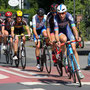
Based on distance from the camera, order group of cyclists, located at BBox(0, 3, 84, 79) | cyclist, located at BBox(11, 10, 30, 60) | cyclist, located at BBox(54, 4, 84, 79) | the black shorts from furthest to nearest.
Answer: the black shorts → cyclist, located at BBox(11, 10, 30, 60) → group of cyclists, located at BBox(0, 3, 84, 79) → cyclist, located at BBox(54, 4, 84, 79)

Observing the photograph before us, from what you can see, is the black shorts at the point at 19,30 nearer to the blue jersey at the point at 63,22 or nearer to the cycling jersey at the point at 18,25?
the cycling jersey at the point at 18,25

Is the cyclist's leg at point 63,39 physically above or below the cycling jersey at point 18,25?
below

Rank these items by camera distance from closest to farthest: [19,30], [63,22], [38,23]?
[63,22] → [38,23] → [19,30]

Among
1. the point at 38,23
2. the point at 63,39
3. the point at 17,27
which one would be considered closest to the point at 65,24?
the point at 63,39

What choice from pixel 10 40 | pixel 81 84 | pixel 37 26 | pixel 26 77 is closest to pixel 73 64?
pixel 81 84

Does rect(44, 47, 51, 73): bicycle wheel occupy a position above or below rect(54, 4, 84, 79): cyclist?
below

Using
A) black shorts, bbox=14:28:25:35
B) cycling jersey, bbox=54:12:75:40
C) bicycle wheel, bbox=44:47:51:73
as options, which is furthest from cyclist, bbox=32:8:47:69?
cycling jersey, bbox=54:12:75:40

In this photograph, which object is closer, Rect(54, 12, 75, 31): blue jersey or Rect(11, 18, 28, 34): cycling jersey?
Rect(54, 12, 75, 31): blue jersey

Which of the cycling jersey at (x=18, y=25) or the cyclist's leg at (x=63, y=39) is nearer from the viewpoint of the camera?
the cyclist's leg at (x=63, y=39)

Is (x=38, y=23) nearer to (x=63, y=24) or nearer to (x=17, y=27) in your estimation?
(x=17, y=27)

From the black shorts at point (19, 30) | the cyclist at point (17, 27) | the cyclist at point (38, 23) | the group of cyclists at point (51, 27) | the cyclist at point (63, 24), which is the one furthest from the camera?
the black shorts at point (19, 30)

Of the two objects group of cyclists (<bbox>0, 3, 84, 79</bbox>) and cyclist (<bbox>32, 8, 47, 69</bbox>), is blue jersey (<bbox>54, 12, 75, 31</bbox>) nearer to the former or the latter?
group of cyclists (<bbox>0, 3, 84, 79</bbox>)

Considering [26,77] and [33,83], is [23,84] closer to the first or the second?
[33,83]

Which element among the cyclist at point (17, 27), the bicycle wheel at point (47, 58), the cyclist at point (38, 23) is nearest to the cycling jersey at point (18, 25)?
the cyclist at point (17, 27)
